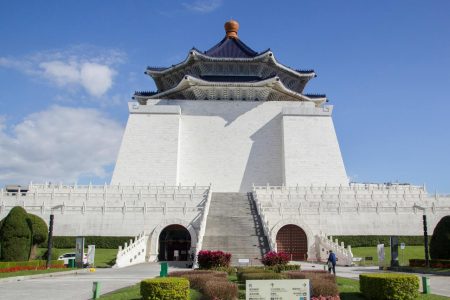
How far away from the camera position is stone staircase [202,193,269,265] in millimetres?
23047

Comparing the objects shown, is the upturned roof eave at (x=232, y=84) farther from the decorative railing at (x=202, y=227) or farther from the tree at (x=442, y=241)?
the tree at (x=442, y=241)

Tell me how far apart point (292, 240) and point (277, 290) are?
21.1 meters

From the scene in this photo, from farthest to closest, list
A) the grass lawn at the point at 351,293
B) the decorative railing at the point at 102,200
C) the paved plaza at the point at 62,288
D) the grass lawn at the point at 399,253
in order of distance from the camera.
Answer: the decorative railing at the point at 102,200 → the grass lawn at the point at 399,253 → the paved plaza at the point at 62,288 → the grass lawn at the point at 351,293

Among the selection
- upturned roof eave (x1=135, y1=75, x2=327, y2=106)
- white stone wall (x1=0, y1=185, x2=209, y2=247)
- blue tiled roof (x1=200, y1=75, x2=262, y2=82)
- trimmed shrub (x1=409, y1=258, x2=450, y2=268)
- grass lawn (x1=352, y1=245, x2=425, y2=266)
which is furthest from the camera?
blue tiled roof (x1=200, y1=75, x2=262, y2=82)

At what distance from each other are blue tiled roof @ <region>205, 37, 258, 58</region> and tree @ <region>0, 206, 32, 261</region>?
31.9 meters

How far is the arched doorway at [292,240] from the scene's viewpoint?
2692cm

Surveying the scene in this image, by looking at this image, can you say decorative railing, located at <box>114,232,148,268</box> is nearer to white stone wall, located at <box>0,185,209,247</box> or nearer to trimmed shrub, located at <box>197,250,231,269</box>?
white stone wall, located at <box>0,185,209,247</box>

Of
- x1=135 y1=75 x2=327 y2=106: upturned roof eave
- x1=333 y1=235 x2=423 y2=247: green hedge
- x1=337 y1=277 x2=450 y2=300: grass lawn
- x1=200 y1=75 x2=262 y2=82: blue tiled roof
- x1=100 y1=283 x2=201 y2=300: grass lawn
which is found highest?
x1=200 y1=75 x2=262 y2=82: blue tiled roof

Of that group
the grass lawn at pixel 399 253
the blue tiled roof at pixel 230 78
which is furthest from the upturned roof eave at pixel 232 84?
the grass lawn at pixel 399 253

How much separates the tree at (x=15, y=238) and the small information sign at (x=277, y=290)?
16.6 metres

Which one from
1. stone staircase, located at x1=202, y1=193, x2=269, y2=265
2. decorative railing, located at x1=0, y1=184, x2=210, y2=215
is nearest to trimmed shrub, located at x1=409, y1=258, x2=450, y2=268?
stone staircase, located at x1=202, y1=193, x2=269, y2=265

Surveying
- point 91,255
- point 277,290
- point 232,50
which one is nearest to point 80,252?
point 91,255

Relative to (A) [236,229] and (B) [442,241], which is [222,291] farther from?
(A) [236,229]

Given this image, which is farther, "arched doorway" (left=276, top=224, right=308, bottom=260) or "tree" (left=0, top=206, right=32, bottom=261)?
"arched doorway" (left=276, top=224, right=308, bottom=260)
